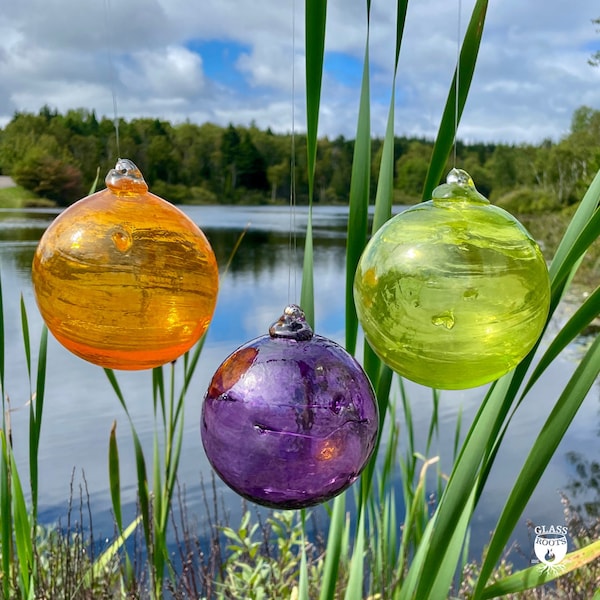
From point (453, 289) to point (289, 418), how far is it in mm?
106

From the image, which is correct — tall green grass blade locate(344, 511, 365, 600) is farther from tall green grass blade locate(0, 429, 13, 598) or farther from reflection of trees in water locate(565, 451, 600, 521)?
reflection of trees in water locate(565, 451, 600, 521)

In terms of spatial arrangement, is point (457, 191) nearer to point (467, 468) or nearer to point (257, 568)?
point (467, 468)

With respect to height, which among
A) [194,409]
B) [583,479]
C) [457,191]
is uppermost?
[457,191]

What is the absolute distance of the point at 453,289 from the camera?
33cm

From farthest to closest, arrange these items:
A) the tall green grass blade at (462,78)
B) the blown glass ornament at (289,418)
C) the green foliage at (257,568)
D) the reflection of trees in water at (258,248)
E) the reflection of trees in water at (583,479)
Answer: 1. the reflection of trees in water at (258,248)
2. the reflection of trees in water at (583,479)
3. the green foliage at (257,568)
4. the tall green grass blade at (462,78)
5. the blown glass ornament at (289,418)

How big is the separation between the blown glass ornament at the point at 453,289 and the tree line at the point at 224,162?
2.72 ft

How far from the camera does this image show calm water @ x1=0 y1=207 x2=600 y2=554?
193 centimetres

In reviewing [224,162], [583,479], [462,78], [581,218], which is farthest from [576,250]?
[583,479]

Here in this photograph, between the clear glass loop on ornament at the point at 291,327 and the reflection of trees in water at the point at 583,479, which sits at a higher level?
the clear glass loop on ornament at the point at 291,327

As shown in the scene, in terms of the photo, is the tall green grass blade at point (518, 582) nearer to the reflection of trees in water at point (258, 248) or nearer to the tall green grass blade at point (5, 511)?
the tall green grass blade at point (5, 511)

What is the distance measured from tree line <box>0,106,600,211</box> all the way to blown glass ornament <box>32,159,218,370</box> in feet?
2.40

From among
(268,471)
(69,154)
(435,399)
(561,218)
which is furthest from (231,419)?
(561,218)

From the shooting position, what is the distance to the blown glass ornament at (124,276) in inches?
14.8

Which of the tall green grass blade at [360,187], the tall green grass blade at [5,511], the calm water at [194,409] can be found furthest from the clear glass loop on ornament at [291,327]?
the calm water at [194,409]
